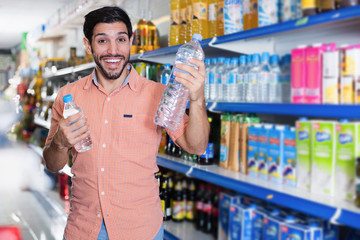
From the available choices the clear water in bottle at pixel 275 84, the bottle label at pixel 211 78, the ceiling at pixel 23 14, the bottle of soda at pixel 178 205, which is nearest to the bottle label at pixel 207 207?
the bottle of soda at pixel 178 205

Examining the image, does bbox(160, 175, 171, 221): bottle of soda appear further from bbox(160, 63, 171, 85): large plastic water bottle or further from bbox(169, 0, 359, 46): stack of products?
bbox(169, 0, 359, 46): stack of products

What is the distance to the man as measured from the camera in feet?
5.77

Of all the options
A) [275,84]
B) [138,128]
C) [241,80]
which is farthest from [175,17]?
[138,128]

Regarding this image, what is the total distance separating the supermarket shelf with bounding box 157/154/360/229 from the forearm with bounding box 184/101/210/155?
1.15 ft

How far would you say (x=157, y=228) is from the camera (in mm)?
1874

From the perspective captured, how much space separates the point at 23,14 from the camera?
794 cm

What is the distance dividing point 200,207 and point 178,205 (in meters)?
0.24

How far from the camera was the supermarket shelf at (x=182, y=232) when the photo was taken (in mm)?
2582

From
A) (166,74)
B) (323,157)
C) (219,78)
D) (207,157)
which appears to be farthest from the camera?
(166,74)

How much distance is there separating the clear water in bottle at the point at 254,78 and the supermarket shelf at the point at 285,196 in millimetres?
471

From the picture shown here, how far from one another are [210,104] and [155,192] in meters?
0.66

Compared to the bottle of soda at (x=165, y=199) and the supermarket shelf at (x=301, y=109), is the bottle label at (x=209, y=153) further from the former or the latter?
the bottle of soda at (x=165, y=199)

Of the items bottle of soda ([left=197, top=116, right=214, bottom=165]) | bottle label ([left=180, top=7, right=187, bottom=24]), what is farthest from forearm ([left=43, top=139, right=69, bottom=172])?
bottle label ([left=180, top=7, right=187, bottom=24])

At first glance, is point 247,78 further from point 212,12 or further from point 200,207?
point 200,207
